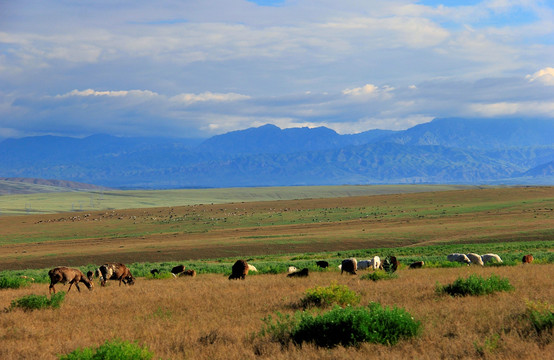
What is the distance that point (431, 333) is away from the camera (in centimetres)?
1007

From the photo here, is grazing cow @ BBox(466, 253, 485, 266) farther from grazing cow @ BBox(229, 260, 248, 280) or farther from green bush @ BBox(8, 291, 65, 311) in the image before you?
green bush @ BBox(8, 291, 65, 311)

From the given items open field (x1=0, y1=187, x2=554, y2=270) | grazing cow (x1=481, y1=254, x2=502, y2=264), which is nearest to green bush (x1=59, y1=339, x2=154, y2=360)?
grazing cow (x1=481, y1=254, x2=502, y2=264)

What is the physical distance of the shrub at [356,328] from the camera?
9.88 meters

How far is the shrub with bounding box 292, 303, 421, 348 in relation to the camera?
988 cm

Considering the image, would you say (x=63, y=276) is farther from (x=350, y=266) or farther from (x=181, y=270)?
(x=350, y=266)

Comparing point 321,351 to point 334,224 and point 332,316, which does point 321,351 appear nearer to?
point 332,316

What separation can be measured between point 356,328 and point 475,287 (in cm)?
574

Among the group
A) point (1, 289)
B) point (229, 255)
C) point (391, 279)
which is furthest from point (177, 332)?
point (229, 255)

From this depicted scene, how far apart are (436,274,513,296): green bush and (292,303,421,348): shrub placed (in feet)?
15.4

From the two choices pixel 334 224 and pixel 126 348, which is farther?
pixel 334 224

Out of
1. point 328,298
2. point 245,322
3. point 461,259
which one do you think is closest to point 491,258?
point 461,259

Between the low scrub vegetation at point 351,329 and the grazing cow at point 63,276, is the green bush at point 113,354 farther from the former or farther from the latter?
the grazing cow at point 63,276

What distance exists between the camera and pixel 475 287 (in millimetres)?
14297

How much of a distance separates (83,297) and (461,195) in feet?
375
